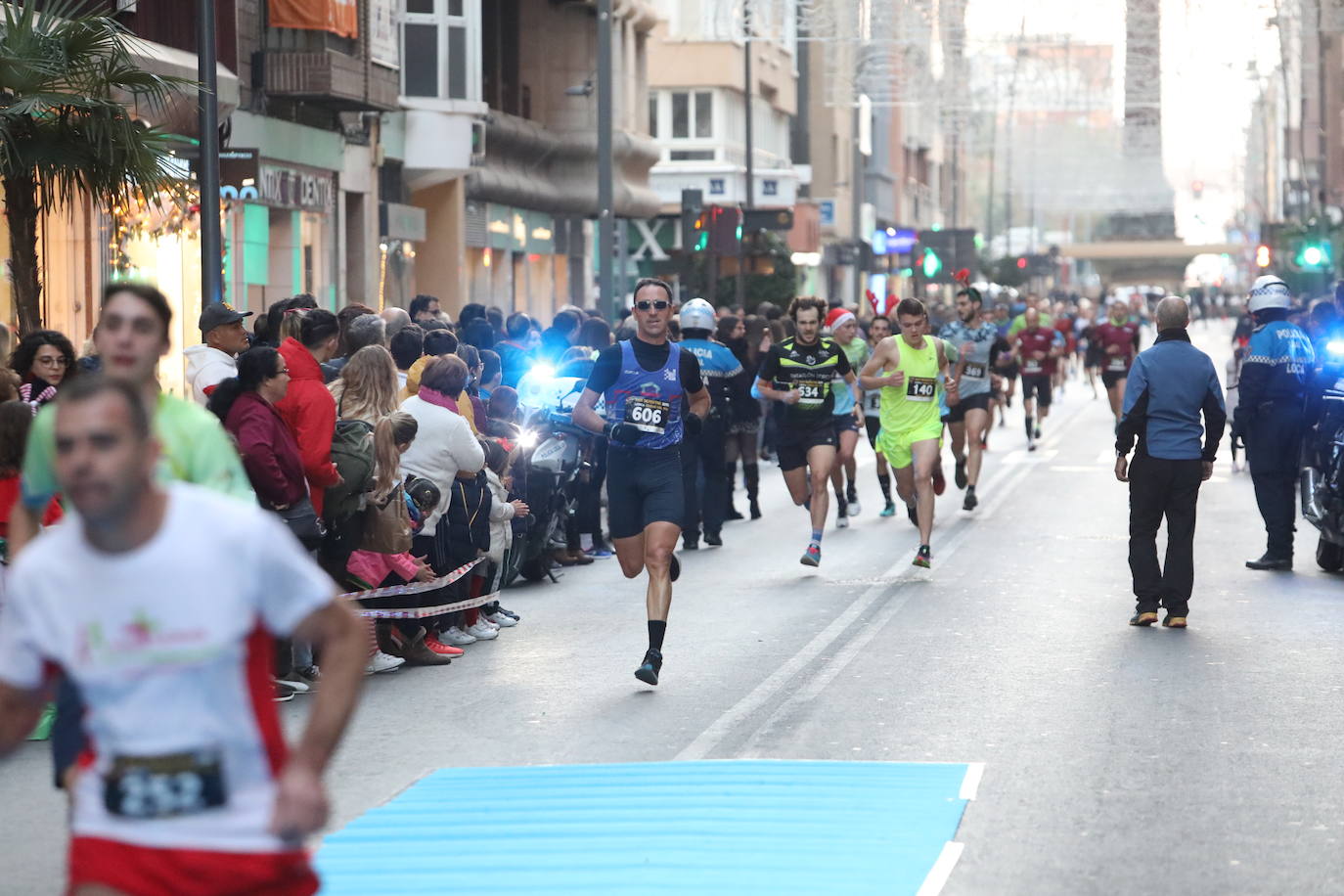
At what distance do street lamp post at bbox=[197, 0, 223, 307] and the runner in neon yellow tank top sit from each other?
4.61 metres

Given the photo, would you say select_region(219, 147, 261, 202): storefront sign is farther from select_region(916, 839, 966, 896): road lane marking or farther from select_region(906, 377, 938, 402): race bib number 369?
select_region(916, 839, 966, 896): road lane marking

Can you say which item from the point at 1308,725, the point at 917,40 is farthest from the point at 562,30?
the point at 1308,725

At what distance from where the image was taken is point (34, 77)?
45.2ft

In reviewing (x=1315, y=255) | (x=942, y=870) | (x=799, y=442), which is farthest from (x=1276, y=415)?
(x=1315, y=255)

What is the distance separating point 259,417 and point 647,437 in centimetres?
195

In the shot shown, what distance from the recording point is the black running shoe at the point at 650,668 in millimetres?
10586

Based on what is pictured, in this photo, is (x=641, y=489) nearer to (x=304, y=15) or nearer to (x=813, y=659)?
(x=813, y=659)

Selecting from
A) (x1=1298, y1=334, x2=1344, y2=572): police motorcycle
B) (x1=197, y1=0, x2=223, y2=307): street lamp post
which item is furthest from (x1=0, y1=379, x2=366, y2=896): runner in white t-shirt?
(x1=197, y1=0, x2=223, y2=307): street lamp post

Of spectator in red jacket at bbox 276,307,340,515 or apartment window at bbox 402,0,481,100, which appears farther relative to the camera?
apartment window at bbox 402,0,481,100

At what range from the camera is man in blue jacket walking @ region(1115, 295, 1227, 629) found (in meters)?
12.7

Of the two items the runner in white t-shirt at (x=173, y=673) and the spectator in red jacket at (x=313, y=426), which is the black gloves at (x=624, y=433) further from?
the runner in white t-shirt at (x=173, y=673)

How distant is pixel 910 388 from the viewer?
16.3 metres

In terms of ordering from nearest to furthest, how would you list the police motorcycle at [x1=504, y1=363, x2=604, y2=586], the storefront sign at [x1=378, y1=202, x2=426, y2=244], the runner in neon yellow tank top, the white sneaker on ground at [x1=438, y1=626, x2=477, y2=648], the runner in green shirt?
1. the runner in green shirt
2. the white sneaker on ground at [x1=438, y1=626, x2=477, y2=648]
3. the police motorcycle at [x1=504, y1=363, x2=604, y2=586]
4. the runner in neon yellow tank top
5. the storefront sign at [x1=378, y1=202, x2=426, y2=244]

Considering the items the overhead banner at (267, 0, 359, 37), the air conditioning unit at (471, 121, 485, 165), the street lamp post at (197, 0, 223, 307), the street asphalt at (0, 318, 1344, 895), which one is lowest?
the street asphalt at (0, 318, 1344, 895)
